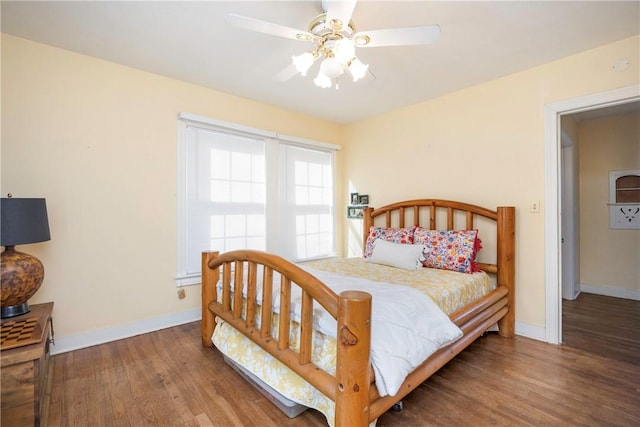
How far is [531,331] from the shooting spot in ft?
8.69

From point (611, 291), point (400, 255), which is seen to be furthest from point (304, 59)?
point (611, 291)

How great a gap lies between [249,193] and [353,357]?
253cm

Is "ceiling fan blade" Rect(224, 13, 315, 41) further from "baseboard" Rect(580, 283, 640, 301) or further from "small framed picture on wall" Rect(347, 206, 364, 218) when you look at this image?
"baseboard" Rect(580, 283, 640, 301)

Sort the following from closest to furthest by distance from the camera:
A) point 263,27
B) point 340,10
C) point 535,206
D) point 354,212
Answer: point 340,10 → point 263,27 → point 535,206 → point 354,212

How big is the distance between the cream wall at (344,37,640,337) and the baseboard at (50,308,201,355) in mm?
2720

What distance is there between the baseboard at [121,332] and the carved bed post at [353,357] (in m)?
2.24

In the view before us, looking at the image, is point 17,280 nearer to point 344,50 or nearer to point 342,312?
point 342,312

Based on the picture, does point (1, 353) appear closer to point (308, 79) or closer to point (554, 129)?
point (308, 79)

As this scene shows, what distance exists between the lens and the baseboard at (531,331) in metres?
2.58

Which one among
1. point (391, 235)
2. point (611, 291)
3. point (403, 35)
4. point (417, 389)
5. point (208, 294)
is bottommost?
point (417, 389)

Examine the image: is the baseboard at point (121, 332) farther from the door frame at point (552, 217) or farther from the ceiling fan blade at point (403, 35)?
the door frame at point (552, 217)

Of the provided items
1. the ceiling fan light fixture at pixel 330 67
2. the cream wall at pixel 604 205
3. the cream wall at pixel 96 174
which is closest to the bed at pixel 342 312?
the cream wall at pixel 96 174

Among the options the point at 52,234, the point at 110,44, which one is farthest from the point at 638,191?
the point at 52,234

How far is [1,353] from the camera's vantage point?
1.42 m
